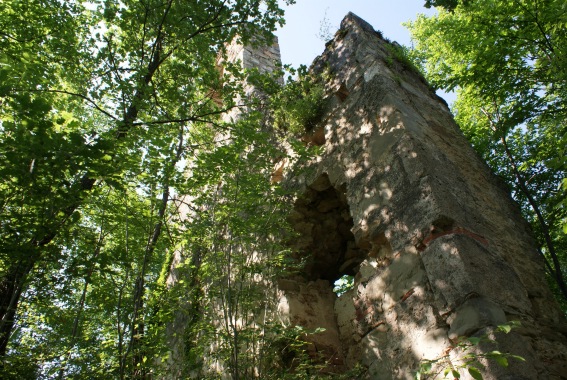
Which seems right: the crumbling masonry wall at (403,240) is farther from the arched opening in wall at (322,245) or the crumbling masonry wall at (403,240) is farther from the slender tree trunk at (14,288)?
the slender tree trunk at (14,288)

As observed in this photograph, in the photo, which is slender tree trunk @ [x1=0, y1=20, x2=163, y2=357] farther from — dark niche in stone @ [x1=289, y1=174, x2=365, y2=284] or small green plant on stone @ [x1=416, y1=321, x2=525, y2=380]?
small green plant on stone @ [x1=416, y1=321, x2=525, y2=380]

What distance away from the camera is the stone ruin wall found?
96.0 inches

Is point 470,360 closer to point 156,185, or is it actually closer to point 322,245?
point 322,245

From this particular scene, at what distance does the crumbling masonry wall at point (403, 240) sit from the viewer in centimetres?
244

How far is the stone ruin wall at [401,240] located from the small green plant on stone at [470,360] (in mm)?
60

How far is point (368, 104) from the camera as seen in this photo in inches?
161

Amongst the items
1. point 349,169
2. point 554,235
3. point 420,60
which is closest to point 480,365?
point 349,169

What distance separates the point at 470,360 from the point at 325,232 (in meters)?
2.58

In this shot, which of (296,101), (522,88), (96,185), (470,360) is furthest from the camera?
(522,88)

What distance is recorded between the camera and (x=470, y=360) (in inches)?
77.0

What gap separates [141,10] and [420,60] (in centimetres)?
806

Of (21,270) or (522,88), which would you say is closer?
(21,270)

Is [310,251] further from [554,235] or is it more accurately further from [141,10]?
[554,235]

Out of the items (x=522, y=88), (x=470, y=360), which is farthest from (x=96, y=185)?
(x=522, y=88)
